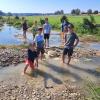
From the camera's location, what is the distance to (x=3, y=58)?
618 inches

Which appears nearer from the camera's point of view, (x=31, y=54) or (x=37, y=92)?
(x=37, y=92)

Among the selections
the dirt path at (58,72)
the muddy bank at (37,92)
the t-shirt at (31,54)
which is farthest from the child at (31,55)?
the muddy bank at (37,92)

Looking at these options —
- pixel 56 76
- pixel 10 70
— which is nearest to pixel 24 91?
pixel 56 76

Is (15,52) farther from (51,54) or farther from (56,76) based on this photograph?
(56,76)

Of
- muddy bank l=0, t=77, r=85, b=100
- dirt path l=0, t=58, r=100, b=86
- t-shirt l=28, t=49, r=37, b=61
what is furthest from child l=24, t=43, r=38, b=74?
muddy bank l=0, t=77, r=85, b=100

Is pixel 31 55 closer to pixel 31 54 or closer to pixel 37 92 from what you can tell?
pixel 31 54

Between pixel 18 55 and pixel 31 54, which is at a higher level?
pixel 31 54

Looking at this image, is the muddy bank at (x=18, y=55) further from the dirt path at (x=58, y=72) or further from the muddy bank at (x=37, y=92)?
the muddy bank at (x=37, y=92)

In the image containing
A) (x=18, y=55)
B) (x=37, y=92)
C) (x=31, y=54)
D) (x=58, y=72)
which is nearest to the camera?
(x=37, y=92)

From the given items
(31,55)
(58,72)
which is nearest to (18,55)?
(31,55)

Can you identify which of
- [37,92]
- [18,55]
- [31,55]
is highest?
[31,55]

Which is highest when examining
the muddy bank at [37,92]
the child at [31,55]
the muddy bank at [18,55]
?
the child at [31,55]

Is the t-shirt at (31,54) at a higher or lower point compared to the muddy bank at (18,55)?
higher

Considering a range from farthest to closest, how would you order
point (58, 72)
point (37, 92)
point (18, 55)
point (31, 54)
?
point (18, 55) < point (58, 72) < point (31, 54) < point (37, 92)
